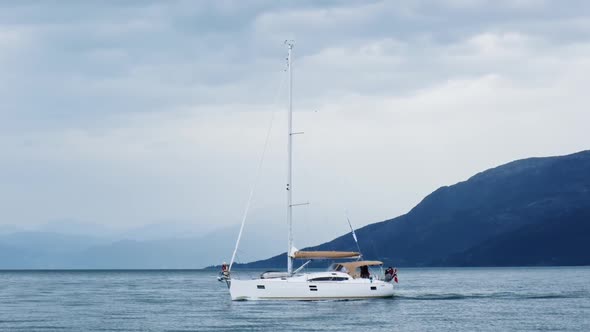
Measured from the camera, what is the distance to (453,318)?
73938 millimetres

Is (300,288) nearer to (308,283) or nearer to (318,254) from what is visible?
(308,283)

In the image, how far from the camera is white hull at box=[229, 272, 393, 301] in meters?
79.9

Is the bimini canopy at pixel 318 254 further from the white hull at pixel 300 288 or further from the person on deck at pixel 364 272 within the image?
the white hull at pixel 300 288

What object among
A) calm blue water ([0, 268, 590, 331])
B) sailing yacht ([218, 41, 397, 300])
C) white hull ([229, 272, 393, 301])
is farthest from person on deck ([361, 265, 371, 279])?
calm blue water ([0, 268, 590, 331])

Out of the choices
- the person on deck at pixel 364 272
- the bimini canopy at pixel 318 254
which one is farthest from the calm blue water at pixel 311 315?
the bimini canopy at pixel 318 254

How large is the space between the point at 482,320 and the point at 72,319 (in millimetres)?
36295

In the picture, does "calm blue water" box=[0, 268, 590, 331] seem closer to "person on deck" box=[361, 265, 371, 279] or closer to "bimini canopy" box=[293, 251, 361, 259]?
"person on deck" box=[361, 265, 371, 279]

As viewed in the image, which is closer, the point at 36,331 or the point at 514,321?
the point at 36,331

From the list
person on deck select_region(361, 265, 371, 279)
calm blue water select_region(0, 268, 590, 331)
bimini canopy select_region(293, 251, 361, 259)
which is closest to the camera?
calm blue water select_region(0, 268, 590, 331)

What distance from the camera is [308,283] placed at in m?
80.3

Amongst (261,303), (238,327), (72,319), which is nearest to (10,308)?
(72,319)

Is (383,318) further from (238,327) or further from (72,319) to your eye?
(72,319)

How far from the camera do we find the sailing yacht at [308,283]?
263ft

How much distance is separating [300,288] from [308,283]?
37.7 inches
